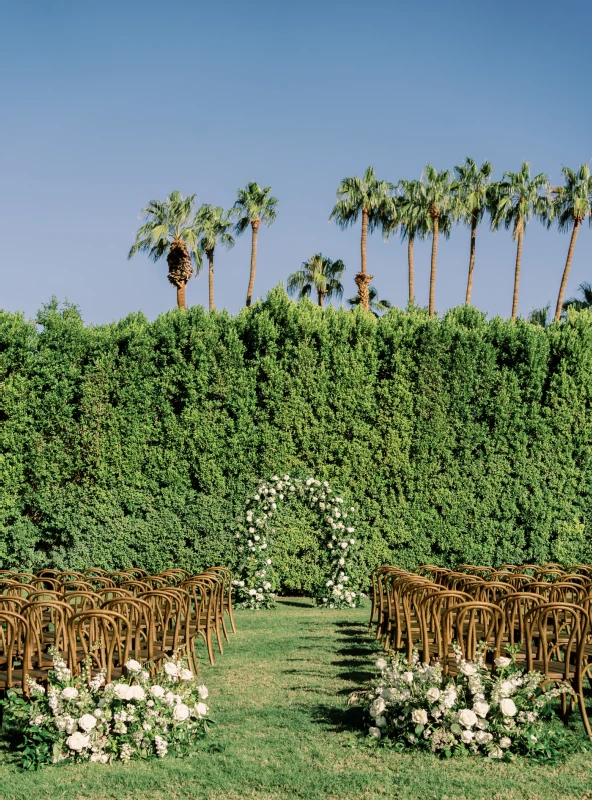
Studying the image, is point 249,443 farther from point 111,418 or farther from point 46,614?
point 46,614

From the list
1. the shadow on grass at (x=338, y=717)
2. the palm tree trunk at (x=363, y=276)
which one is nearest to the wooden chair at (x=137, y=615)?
the shadow on grass at (x=338, y=717)

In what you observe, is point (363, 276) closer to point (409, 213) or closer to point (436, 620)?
point (409, 213)

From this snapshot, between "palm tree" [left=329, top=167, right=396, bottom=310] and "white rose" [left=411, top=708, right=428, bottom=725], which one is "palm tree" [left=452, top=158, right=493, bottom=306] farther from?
"white rose" [left=411, top=708, right=428, bottom=725]

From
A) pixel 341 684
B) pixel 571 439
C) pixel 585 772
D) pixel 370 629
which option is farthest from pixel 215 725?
pixel 571 439

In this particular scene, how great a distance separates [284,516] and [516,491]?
4.38 m

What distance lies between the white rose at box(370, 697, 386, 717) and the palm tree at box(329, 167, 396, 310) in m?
26.6

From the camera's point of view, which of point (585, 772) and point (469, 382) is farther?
point (469, 382)

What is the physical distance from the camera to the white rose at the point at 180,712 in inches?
211

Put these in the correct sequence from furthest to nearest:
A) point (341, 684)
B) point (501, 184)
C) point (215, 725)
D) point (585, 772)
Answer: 1. point (501, 184)
2. point (341, 684)
3. point (215, 725)
4. point (585, 772)

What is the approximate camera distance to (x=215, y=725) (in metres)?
5.90

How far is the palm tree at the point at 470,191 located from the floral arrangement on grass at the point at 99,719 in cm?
2984

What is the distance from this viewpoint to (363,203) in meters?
31.6

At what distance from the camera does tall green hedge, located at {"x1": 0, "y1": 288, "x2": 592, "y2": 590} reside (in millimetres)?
13719

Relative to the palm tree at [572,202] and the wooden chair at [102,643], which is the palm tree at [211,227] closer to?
the palm tree at [572,202]
